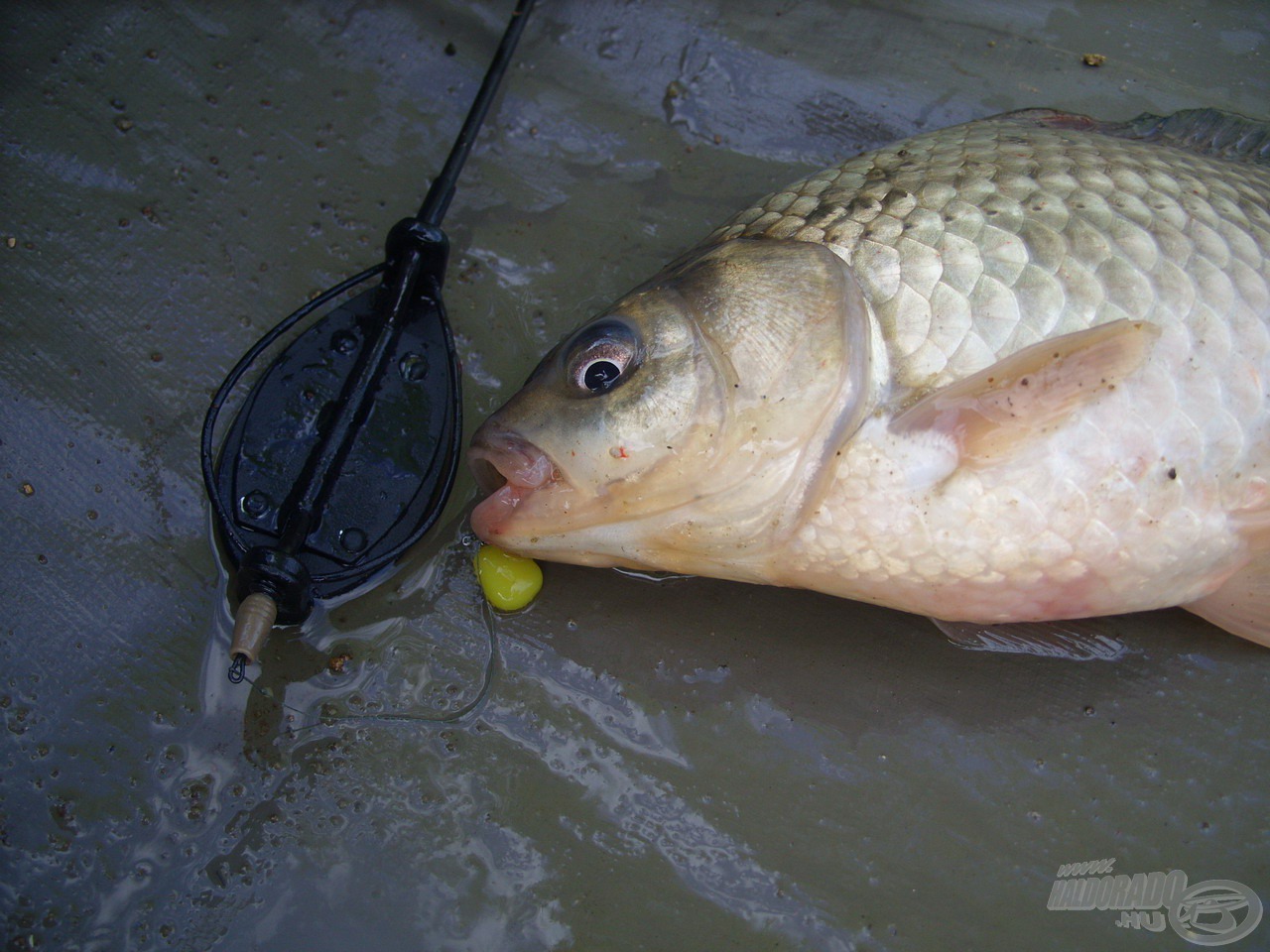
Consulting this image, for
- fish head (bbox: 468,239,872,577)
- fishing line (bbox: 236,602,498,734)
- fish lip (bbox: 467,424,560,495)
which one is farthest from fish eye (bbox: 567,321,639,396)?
fishing line (bbox: 236,602,498,734)

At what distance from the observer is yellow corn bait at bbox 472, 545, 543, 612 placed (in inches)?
70.3

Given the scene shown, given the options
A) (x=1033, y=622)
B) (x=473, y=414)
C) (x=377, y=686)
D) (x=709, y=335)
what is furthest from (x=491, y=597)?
(x=1033, y=622)

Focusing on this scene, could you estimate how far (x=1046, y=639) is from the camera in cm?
181

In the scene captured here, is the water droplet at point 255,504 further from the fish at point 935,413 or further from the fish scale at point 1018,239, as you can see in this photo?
the fish scale at point 1018,239

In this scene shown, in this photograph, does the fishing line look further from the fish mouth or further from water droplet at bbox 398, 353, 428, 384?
water droplet at bbox 398, 353, 428, 384

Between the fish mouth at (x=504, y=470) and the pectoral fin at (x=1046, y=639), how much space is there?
875mm

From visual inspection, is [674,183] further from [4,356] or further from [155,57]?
[4,356]

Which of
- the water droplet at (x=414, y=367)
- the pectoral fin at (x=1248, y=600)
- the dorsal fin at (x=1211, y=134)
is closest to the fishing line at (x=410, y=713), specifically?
the water droplet at (x=414, y=367)

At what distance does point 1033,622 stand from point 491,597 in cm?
111

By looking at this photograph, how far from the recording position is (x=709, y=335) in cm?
153

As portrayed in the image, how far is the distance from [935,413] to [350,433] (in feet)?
3.68

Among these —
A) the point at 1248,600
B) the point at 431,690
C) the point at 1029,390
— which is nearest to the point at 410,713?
the point at 431,690

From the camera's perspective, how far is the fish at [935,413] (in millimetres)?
1500

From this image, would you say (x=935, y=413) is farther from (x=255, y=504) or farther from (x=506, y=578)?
(x=255, y=504)
